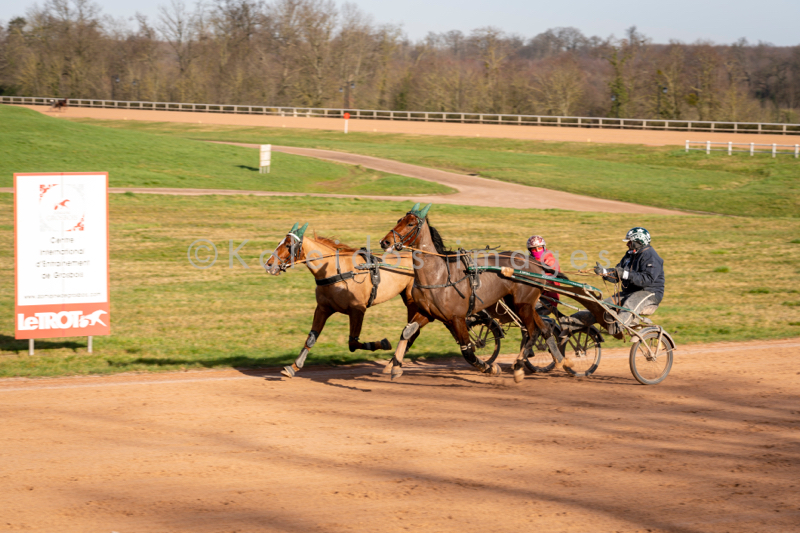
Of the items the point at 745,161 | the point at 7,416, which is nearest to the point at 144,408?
the point at 7,416

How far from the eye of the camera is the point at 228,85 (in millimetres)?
79938

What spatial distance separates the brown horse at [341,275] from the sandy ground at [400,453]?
0.78 metres

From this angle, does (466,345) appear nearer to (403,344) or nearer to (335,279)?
(403,344)

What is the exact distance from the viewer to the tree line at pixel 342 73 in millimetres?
66188

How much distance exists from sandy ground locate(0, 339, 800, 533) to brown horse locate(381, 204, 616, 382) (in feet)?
2.61

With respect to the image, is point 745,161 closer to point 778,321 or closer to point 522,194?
point 522,194

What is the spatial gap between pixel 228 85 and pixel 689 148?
50.7 m

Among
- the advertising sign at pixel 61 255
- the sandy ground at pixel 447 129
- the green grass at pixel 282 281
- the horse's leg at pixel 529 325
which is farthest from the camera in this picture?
the sandy ground at pixel 447 129

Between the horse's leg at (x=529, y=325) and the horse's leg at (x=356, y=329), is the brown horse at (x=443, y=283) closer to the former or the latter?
the horse's leg at (x=529, y=325)

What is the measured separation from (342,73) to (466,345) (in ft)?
244

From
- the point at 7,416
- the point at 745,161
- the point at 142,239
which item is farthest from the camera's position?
the point at 745,161

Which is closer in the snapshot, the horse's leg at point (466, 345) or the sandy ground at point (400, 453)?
the sandy ground at point (400, 453)

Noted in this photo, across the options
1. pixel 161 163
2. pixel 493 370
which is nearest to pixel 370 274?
pixel 493 370

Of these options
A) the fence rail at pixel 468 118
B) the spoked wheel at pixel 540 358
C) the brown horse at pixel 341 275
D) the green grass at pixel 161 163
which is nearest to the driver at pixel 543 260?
the spoked wheel at pixel 540 358
